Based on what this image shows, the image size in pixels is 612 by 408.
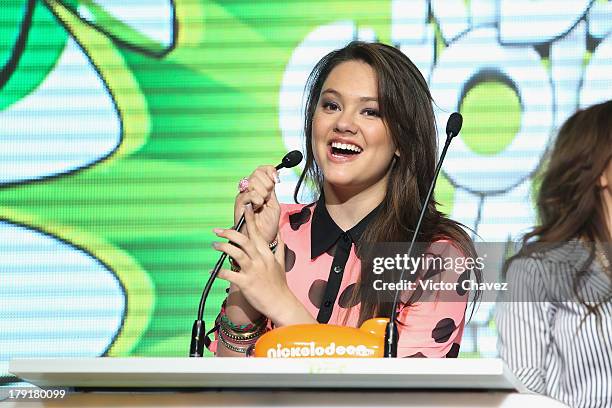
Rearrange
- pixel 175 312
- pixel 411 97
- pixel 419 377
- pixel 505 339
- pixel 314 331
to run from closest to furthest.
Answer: pixel 419 377, pixel 314 331, pixel 505 339, pixel 411 97, pixel 175 312

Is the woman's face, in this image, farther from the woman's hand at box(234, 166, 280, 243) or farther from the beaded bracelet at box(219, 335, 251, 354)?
the beaded bracelet at box(219, 335, 251, 354)

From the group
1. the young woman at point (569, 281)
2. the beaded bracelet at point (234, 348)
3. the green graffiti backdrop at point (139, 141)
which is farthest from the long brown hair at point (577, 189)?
the green graffiti backdrop at point (139, 141)

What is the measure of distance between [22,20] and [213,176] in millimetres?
705

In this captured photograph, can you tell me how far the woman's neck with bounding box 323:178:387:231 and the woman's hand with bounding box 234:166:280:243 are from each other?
15 cm

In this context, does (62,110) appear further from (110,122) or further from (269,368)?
(269,368)

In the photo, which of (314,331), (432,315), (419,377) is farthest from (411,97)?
(419,377)

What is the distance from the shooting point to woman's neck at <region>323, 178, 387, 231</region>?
2.00 meters

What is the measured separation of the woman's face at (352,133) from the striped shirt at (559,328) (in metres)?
0.41

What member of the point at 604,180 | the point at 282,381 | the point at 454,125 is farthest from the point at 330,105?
the point at 282,381

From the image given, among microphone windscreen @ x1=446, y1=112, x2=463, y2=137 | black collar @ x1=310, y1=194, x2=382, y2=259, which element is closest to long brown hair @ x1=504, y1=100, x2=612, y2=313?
microphone windscreen @ x1=446, y1=112, x2=463, y2=137

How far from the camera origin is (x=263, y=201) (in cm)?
188

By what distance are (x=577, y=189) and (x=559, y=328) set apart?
0.75 ft

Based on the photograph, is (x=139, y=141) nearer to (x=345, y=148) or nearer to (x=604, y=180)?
(x=345, y=148)

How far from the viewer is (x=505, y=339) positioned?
62.5 inches
